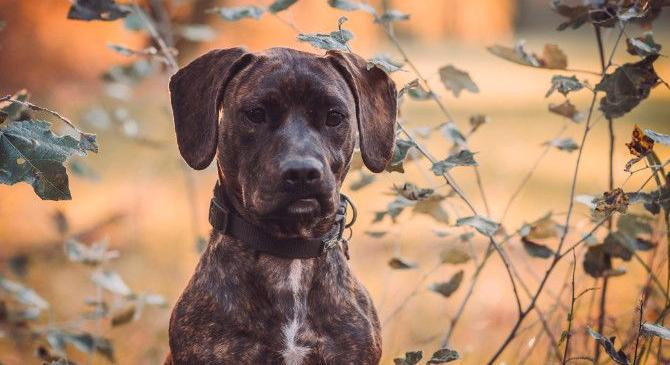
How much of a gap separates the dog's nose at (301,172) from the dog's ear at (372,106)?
43 centimetres

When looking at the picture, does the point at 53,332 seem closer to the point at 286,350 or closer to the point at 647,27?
the point at 286,350

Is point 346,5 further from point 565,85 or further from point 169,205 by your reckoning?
point 169,205

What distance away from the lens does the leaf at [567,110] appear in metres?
4.36

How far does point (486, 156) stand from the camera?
1147 centimetres

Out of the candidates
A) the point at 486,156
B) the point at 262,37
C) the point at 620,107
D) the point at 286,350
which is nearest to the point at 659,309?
the point at 620,107

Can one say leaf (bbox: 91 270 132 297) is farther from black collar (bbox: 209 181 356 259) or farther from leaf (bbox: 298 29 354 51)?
leaf (bbox: 298 29 354 51)

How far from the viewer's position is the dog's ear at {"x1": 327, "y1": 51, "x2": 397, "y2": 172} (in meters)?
3.64

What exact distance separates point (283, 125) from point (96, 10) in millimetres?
1198

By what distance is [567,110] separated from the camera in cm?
A: 439

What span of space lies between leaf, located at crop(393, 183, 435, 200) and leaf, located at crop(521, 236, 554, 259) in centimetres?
52

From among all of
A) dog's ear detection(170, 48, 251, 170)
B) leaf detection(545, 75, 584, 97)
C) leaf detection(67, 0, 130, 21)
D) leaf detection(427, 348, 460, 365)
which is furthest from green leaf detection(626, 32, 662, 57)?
leaf detection(67, 0, 130, 21)

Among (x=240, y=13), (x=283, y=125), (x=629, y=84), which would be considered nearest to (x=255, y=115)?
(x=283, y=125)

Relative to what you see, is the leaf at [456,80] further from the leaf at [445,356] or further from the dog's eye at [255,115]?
the leaf at [445,356]

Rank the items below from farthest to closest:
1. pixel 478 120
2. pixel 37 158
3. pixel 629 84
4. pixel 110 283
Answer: pixel 110 283, pixel 478 120, pixel 629 84, pixel 37 158
